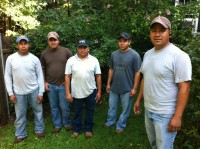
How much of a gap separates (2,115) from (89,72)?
230cm

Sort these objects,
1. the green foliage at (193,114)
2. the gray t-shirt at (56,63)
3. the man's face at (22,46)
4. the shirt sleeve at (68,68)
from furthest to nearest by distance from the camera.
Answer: the gray t-shirt at (56,63)
the shirt sleeve at (68,68)
the man's face at (22,46)
the green foliage at (193,114)

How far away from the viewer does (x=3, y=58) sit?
16.8ft

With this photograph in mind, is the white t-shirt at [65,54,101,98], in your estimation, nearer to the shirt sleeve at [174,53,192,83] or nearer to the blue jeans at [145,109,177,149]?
the blue jeans at [145,109,177,149]

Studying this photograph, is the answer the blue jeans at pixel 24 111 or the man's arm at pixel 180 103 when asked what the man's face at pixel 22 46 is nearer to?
the blue jeans at pixel 24 111

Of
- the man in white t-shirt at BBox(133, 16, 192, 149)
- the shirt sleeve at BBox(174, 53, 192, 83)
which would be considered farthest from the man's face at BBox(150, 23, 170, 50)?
the shirt sleeve at BBox(174, 53, 192, 83)

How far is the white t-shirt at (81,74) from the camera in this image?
13.1 ft

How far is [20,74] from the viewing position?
3.97m

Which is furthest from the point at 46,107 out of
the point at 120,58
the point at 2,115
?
the point at 120,58

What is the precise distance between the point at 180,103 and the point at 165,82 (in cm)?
26

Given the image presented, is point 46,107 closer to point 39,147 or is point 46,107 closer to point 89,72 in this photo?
point 39,147

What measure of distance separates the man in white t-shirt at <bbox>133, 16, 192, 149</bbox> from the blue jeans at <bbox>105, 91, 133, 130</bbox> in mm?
1712

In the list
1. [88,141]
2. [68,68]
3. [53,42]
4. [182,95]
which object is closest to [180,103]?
[182,95]

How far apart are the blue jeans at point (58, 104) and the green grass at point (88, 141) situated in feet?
0.66

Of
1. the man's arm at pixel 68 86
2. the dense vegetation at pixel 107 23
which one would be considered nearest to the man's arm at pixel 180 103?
the dense vegetation at pixel 107 23
